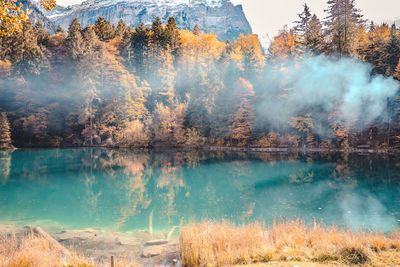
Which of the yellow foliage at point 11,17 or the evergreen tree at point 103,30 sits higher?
the evergreen tree at point 103,30

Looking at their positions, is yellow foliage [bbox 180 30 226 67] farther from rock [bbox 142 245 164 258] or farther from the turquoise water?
rock [bbox 142 245 164 258]

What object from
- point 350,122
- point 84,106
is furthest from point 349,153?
point 84,106

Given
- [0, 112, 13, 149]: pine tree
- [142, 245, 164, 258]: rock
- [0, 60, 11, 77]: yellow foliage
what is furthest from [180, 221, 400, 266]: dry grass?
[0, 60, 11, 77]: yellow foliage

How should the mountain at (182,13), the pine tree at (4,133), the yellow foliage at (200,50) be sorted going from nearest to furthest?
1. the pine tree at (4,133)
2. the yellow foliage at (200,50)
3. the mountain at (182,13)

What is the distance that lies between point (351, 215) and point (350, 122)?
29.7 m

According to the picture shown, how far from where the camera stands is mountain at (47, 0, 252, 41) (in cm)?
17050

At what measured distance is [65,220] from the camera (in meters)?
14.2

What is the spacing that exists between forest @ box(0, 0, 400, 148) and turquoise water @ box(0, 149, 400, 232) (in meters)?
10.3

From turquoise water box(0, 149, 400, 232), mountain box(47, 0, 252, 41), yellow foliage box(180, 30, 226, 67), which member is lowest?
turquoise water box(0, 149, 400, 232)

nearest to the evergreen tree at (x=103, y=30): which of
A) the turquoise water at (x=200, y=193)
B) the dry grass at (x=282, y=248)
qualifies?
the turquoise water at (x=200, y=193)

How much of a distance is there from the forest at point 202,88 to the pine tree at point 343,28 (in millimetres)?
165

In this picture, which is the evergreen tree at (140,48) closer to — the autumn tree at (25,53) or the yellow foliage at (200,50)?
the yellow foliage at (200,50)

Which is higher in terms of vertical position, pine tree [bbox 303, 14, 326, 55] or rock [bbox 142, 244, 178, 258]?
pine tree [bbox 303, 14, 326, 55]

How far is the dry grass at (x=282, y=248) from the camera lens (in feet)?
20.1
